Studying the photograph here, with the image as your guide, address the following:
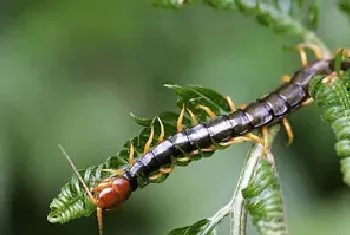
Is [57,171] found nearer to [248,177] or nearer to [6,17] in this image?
[6,17]

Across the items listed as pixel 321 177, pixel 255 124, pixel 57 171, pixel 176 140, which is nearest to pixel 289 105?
pixel 255 124

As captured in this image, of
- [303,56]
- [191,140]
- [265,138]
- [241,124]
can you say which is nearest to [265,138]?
[265,138]

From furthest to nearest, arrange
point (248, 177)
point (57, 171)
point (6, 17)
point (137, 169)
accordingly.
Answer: point (6, 17) < point (57, 171) < point (137, 169) < point (248, 177)

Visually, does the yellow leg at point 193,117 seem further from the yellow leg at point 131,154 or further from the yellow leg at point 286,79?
the yellow leg at point 286,79

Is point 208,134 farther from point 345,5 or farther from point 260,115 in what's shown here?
point 345,5

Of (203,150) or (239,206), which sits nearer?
(239,206)

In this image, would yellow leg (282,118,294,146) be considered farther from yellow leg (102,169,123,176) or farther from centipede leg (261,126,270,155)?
yellow leg (102,169,123,176)
